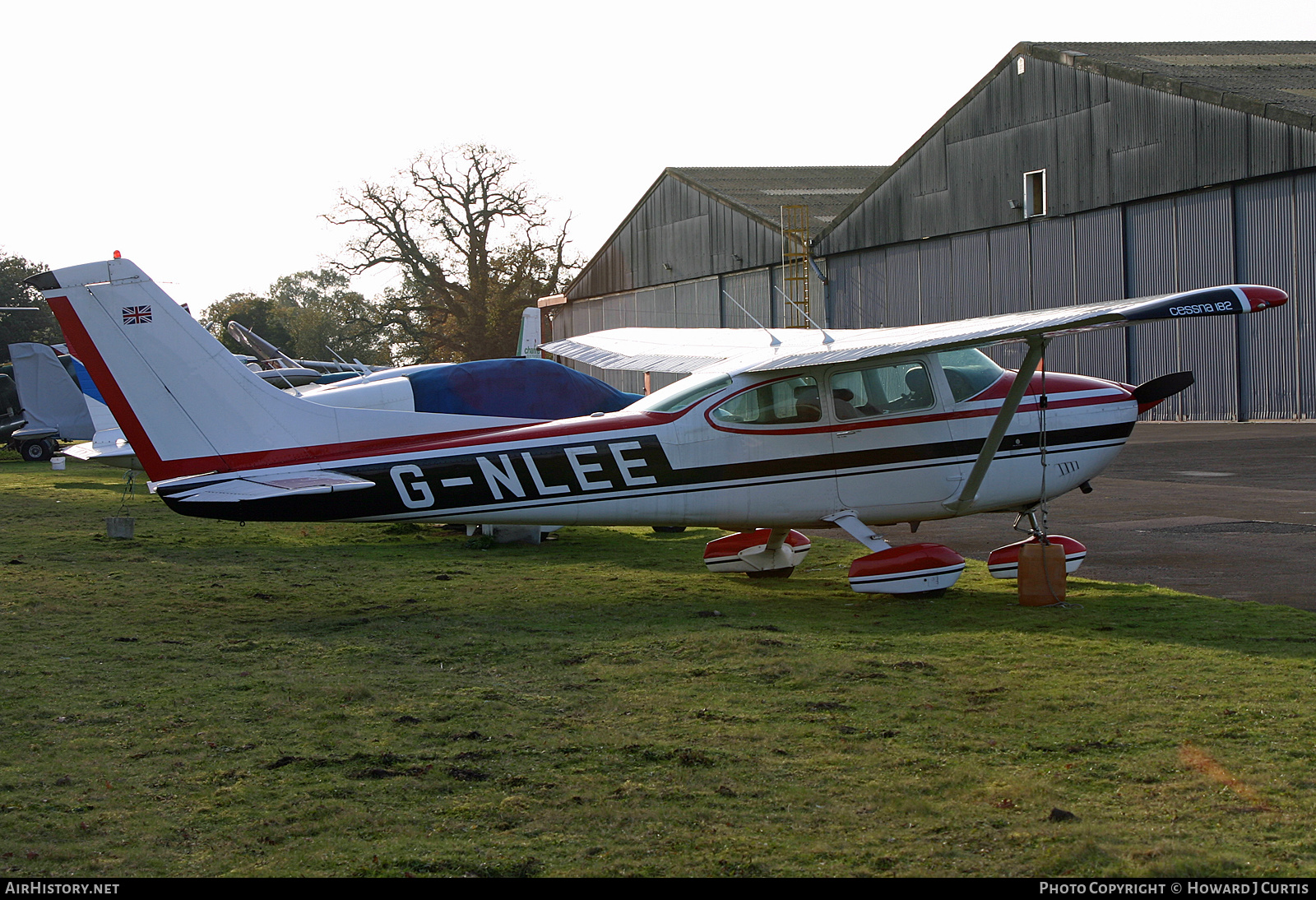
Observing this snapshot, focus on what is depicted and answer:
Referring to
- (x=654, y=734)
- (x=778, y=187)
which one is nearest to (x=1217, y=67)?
(x=778, y=187)

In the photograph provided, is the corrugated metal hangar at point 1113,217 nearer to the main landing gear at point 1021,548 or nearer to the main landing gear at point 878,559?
the main landing gear at point 878,559

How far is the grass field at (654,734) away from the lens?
370 centimetres

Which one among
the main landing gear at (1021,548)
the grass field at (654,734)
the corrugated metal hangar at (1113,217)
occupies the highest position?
the corrugated metal hangar at (1113,217)

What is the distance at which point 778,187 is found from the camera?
50125mm

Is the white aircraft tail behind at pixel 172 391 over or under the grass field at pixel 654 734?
over

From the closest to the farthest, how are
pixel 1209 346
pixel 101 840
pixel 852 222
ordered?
pixel 101 840 < pixel 1209 346 < pixel 852 222

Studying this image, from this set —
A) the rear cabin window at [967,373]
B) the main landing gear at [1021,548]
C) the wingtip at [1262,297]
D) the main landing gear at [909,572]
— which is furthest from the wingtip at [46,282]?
the wingtip at [1262,297]

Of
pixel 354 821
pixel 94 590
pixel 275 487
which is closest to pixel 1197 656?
pixel 354 821

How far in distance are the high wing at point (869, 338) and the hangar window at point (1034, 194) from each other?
68.7ft

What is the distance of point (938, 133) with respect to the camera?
34156 mm

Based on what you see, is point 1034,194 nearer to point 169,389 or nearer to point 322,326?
point 169,389

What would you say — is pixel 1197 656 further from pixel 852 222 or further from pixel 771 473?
pixel 852 222
